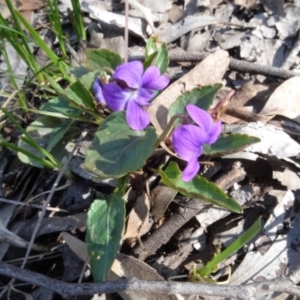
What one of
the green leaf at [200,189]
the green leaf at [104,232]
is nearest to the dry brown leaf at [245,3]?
the green leaf at [200,189]

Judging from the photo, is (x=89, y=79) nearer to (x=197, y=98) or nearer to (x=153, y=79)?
(x=153, y=79)

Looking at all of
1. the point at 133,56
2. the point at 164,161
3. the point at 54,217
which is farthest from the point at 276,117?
the point at 54,217

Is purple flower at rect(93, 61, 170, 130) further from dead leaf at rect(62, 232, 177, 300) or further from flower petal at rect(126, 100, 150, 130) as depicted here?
dead leaf at rect(62, 232, 177, 300)

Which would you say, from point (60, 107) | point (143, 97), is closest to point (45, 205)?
point (60, 107)

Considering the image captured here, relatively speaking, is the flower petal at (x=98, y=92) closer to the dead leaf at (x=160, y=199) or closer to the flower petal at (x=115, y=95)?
the flower petal at (x=115, y=95)

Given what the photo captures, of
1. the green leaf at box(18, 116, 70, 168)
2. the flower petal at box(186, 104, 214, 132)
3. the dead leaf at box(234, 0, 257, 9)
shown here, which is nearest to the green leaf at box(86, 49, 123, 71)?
the green leaf at box(18, 116, 70, 168)

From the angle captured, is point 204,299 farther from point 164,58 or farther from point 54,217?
point 164,58
